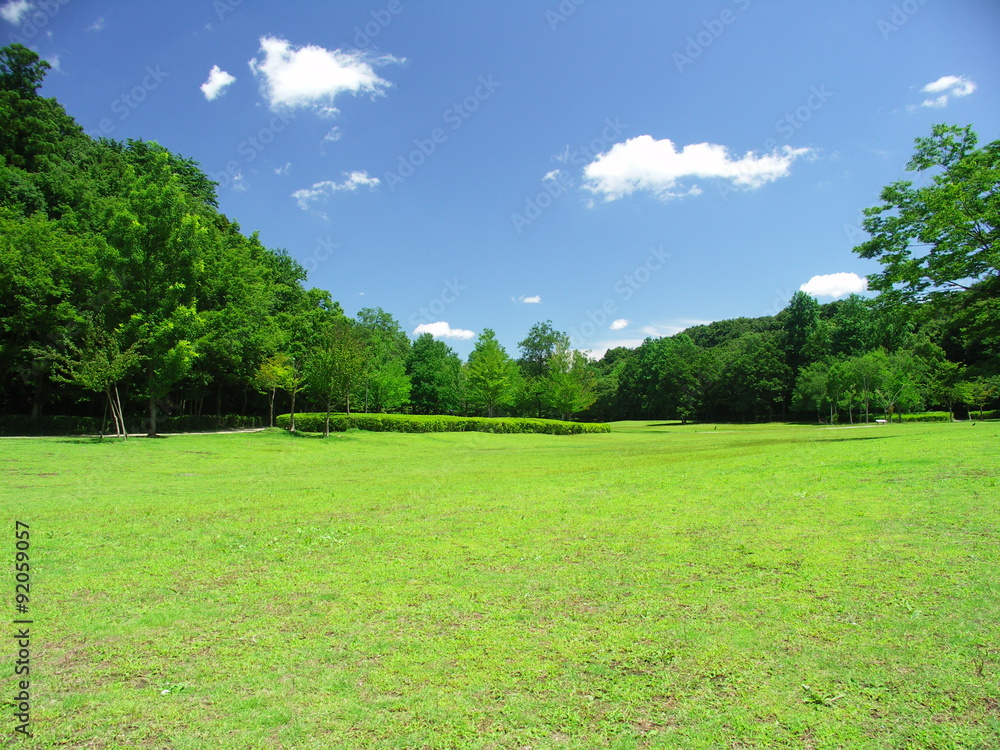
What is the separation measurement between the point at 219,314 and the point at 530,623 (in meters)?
34.1

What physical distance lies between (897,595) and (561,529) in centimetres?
429

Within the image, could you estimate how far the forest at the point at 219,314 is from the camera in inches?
939

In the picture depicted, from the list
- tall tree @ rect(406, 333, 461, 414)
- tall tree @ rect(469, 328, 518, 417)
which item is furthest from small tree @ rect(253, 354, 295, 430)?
tall tree @ rect(406, 333, 461, 414)

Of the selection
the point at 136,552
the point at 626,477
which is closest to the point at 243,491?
the point at 136,552

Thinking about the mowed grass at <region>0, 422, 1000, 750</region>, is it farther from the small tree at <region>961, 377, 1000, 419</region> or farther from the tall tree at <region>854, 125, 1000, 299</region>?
the small tree at <region>961, 377, 1000, 419</region>

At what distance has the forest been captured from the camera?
23.8m

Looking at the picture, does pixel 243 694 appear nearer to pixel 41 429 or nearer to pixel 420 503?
pixel 420 503

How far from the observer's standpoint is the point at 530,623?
4645mm

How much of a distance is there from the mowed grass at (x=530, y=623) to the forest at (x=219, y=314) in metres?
18.2

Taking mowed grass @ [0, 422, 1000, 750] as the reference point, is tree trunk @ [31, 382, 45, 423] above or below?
above

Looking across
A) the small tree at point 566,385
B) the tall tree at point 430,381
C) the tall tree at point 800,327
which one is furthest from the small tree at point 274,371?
the tall tree at point 800,327

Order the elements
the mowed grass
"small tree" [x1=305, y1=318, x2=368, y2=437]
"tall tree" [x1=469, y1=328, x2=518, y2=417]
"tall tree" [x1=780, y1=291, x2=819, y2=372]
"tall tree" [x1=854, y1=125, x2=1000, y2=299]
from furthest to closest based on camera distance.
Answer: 1. "tall tree" [x1=780, y1=291, x2=819, y2=372]
2. "tall tree" [x1=469, y1=328, x2=518, y2=417]
3. "small tree" [x1=305, y1=318, x2=368, y2=437]
4. "tall tree" [x1=854, y1=125, x2=1000, y2=299]
5. the mowed grass

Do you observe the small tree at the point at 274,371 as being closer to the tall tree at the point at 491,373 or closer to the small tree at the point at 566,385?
the tall tree at the point at 491,373

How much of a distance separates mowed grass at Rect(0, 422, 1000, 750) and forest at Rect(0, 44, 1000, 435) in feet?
59.6
